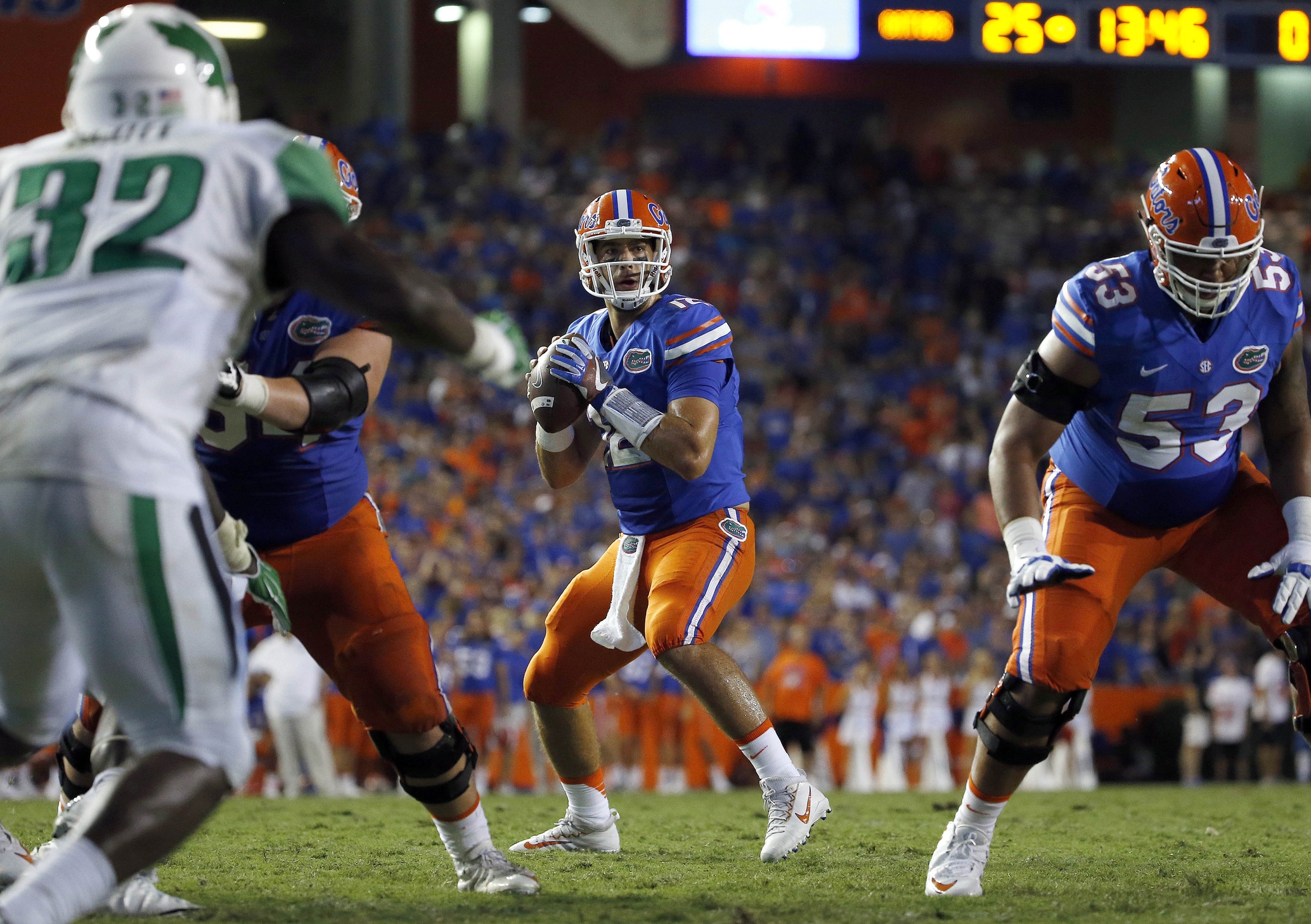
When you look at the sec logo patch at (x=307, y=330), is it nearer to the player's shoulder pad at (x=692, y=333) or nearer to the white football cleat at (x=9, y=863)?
the player's shoulder pad at (x=692, y=333)

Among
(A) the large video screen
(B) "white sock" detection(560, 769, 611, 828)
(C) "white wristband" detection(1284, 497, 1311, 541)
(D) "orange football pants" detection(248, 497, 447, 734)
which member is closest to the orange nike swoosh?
(B) "white sock" detection(560, 769, 611, 828)

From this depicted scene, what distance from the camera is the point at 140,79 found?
272cm

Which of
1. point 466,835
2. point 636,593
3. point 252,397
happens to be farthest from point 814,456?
point 252,397

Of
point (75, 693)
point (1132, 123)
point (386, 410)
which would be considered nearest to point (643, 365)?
point (75, 693)

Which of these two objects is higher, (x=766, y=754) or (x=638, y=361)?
(x=638, y=361)

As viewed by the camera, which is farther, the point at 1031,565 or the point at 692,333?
the point at 692,333

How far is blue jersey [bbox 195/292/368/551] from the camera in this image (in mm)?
3916

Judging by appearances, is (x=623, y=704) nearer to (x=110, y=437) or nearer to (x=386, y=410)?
(x=386, y=410)

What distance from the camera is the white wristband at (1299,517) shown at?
3.86 metres

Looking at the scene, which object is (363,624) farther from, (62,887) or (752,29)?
(752,29)

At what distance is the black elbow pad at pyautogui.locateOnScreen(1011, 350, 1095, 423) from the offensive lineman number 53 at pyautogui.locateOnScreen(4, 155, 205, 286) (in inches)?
87.7

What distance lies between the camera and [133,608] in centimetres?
245

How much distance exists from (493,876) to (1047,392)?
1.91 metres

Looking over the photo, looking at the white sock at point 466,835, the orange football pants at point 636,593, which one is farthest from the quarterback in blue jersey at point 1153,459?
the white sock at point 466,835
